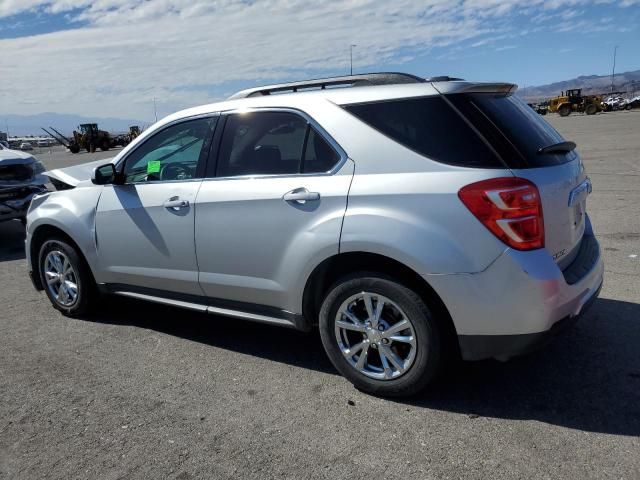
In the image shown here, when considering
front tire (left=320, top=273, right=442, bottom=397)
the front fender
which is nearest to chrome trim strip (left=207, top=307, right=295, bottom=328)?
front tire (left=320, top=273, right=442, bottom=397)

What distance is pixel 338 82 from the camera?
3.71 meters

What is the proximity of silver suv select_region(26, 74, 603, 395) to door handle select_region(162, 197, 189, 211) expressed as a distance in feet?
0.05

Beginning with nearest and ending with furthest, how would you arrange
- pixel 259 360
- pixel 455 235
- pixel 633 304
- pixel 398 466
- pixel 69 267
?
pixel 398 466 → pixel 455 235 → pixel 259 360 → pixel 633 304 → pixel 69 267

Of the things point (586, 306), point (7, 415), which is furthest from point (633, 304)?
point (7, 415)

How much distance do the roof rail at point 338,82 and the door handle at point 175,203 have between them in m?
0.83

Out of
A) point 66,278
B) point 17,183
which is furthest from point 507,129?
point 17,183

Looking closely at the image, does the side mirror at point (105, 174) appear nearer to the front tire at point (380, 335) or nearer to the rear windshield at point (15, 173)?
the front tire at point (380, 335)

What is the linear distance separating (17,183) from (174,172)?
5.92m

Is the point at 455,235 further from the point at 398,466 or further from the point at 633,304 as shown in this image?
the point at 633,304

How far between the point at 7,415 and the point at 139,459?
111 centimetres

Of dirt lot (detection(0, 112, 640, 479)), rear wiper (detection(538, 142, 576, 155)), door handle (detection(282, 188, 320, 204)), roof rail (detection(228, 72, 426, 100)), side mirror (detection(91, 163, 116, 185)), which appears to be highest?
roof rail (detection(228, 72, 426, 100))

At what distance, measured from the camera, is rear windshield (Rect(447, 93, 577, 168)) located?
303 centimetres

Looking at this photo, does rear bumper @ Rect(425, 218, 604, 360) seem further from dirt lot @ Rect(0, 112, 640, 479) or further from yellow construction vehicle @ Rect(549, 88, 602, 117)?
yellow construction vehicle @ Rect(549, 88, 602, 117)

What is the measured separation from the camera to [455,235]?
297cm
